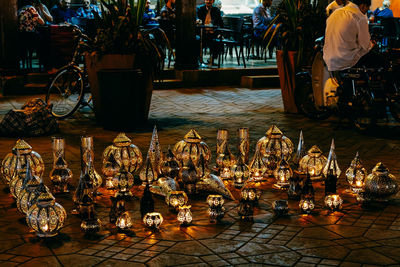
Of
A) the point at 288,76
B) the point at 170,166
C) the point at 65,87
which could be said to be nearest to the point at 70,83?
the point at 65,87

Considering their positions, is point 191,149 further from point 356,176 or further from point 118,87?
point 118,87

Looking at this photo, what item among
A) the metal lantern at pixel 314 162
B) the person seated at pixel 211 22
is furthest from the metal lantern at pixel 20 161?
the person seated at pixel 211 22

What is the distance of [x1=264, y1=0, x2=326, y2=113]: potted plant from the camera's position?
28.7 feet

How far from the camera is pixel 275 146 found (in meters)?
5.54

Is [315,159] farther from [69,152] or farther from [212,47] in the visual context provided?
[212,47]

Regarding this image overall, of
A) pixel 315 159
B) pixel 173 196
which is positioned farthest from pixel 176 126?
pixel 173 196

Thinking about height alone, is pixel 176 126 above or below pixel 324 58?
below

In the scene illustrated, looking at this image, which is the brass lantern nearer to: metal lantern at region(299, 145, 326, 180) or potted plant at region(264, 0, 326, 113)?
metal lantern at region(299, 145, 326, 180)

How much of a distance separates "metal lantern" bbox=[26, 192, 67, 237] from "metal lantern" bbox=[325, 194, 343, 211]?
1.98m

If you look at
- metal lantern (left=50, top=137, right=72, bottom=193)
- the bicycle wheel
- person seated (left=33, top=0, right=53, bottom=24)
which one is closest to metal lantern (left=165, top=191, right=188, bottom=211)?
metal lantern (left=50, top=137, right=72, bottom=193)

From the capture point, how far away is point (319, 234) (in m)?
3.99

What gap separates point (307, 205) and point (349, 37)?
4081 millimetres

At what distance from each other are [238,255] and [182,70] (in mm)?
9304

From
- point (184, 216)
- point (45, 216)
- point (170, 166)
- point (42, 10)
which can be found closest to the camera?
point (45, 216)
